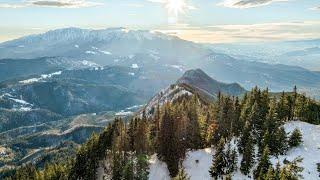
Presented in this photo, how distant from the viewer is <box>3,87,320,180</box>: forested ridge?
123m

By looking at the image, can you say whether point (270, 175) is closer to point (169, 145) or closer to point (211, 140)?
point (211, 140)

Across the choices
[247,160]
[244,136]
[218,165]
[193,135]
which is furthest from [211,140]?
[247,160]

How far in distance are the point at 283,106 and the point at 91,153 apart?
70394 millimetres

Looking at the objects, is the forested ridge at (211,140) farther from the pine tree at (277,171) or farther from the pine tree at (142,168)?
the pine tree at (277,171)

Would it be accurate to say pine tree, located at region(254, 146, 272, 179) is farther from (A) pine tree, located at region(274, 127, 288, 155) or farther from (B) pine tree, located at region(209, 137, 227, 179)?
(B) pine tree, located at region(209, 137, 227, 179)

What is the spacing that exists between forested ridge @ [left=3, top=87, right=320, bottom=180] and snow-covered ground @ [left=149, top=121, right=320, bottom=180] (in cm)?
209

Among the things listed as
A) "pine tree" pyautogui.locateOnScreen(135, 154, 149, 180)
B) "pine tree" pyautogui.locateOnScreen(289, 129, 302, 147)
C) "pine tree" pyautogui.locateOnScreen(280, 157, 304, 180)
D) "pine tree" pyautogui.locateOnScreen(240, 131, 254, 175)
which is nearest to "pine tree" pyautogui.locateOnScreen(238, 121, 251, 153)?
"pine tree" pyautogui.locateOnScreen(240, 131, 254, 175)

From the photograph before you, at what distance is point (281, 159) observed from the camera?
390 ft

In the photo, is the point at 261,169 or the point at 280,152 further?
the point at 280,152

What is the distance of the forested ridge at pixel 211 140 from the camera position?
404 ft

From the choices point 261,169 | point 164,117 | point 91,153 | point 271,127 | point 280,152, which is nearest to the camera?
point 261,169

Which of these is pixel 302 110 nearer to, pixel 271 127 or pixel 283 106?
pixel 283 106

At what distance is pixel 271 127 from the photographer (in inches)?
5246

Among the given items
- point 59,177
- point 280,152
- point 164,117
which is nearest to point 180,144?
point 164,117
